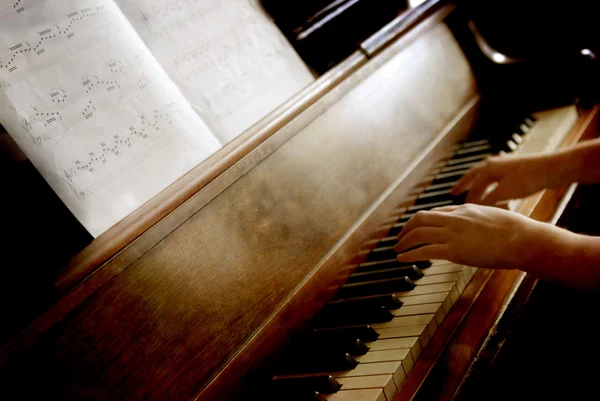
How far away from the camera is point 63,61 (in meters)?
1.10

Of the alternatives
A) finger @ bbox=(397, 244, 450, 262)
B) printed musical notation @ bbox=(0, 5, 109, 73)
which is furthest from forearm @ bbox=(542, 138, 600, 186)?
printed musical notation @ bbox=(0, 5, 109, 73)

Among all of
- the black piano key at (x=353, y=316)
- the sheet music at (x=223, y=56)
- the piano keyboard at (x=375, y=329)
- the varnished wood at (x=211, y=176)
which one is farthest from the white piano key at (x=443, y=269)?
the sheet music at (x=223, y=56)

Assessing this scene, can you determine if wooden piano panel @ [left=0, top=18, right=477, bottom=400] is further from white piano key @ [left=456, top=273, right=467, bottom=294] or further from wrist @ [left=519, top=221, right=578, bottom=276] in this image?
wrist @ [left=519, top=221, right=578, bottom=276]

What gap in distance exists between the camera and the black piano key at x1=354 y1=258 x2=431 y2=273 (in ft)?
4.60

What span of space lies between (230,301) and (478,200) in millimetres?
945

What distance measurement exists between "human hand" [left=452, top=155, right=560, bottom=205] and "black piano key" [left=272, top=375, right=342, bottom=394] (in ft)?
2.96

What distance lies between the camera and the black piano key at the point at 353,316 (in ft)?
4.02

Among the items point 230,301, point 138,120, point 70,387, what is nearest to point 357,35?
point 138,120

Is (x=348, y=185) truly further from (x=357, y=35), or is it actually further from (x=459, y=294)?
(x=357, y=35)

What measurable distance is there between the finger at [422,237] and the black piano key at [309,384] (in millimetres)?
486

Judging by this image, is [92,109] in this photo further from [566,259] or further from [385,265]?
[566,259]

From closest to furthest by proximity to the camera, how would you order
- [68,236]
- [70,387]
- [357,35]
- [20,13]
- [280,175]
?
[70,387]
[20,13]
[68,236]
[280,175]
[357,35]

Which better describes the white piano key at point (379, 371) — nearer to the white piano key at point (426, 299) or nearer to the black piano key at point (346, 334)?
the black piano key at point (346, 334)

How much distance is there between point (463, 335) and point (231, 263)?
0.62m
